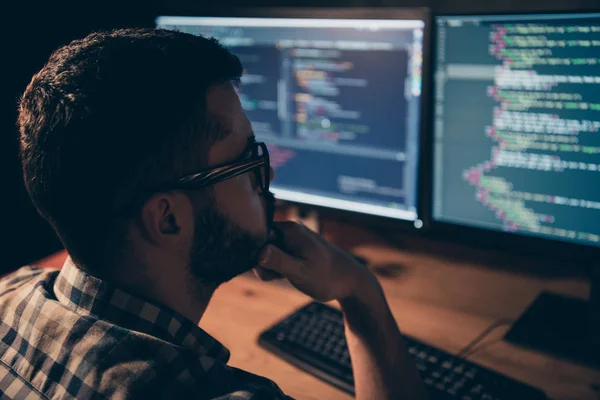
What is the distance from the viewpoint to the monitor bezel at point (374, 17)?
43.2 inches

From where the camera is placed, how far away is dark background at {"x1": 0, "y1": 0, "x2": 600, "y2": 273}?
140 cm

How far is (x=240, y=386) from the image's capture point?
26.9 inches

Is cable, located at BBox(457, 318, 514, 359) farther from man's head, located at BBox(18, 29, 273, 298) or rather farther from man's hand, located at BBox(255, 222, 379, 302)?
man's head, located at BBox(18, 29, 273, 298)

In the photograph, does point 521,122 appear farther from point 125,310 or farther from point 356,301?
point 125,310

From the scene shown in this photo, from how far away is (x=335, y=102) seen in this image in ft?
4.04

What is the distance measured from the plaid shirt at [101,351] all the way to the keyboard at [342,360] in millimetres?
241

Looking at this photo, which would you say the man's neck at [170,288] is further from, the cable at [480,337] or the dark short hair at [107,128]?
Result: the cable at [480,337]

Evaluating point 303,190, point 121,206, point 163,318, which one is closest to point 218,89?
point 121,206

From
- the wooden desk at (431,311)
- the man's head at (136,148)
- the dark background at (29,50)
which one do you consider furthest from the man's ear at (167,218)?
the dark background at (29,50)

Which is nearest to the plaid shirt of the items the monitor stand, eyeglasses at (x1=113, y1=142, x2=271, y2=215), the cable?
eyeglasses at (x1=113, y1=142, x2=271, y2=215)

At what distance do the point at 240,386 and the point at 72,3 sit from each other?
1206 mm

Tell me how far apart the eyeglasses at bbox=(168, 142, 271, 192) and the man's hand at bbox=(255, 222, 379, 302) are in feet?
0.48

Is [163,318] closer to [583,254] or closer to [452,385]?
[452,385]

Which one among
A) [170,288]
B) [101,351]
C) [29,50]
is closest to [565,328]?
[170,288]
